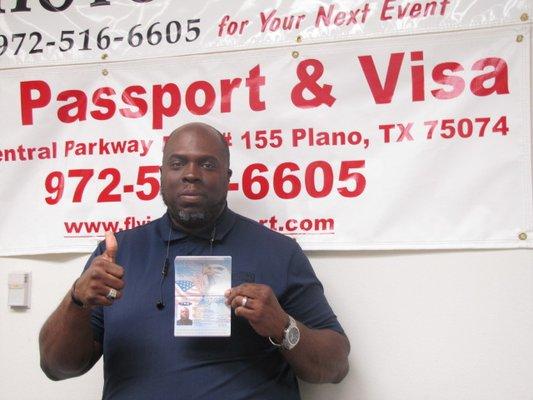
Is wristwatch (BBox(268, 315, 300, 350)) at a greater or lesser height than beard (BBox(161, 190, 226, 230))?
lesser

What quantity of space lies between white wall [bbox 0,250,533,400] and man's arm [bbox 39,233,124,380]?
0.58 metres

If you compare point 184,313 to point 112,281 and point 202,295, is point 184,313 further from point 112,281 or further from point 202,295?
point 112,281

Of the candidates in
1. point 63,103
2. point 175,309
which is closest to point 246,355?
point 175,309

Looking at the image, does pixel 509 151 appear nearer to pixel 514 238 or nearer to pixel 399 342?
pixel 514 238

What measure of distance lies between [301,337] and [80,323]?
0.50 metres

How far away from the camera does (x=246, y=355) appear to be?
1332 millimetres

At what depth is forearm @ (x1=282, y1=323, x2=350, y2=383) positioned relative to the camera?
1.25 metres

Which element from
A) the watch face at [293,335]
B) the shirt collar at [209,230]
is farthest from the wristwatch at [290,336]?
the shirt collar at [209,230]

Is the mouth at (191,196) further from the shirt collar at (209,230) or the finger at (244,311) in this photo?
the finger at (244,311)

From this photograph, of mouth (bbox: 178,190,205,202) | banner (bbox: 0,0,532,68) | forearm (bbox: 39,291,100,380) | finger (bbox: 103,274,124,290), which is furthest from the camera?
banner (bbox: 0,0,532,68)

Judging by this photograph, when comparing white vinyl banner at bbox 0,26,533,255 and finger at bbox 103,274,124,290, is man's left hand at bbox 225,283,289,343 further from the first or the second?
white vinyl banner at bbox 0,26,533,255

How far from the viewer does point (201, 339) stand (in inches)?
51.7

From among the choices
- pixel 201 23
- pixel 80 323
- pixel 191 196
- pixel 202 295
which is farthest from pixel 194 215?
pixel 201 23

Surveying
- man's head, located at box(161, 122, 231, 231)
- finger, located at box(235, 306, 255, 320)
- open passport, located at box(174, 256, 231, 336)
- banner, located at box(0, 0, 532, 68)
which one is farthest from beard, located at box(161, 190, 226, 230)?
banner, located at box(0, 0, 532, 68)
